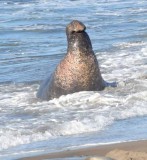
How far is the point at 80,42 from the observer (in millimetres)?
10352

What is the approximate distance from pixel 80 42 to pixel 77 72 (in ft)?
1.32

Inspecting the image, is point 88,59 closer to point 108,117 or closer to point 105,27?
point 108,117

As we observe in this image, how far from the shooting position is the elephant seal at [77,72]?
10305 millimetres

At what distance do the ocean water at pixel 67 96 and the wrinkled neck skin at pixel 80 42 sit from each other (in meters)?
0.58

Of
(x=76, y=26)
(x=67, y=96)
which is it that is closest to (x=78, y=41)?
(x=76, y=26)

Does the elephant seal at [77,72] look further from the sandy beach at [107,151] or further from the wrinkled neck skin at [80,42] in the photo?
the sandy beach at [107,151]

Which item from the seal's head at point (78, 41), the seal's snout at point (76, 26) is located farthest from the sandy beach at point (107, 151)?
the seal's head at point (78, 41)

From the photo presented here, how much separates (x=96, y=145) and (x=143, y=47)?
27.9ft

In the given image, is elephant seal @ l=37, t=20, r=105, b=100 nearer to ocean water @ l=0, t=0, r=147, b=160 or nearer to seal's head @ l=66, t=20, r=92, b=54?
seal's head @ l=66, t=20, r=92, b=54

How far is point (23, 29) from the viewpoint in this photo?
21234 mm

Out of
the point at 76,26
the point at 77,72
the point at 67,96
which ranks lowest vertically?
the point at 67,96

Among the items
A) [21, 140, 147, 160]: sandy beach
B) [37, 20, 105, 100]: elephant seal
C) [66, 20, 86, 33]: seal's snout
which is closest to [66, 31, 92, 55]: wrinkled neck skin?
[37, 20, 105, 100]: elephant seal

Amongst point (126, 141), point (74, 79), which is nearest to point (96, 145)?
point (126, 141)

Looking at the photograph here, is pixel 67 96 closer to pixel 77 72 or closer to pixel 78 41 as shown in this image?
pixel 77 72
